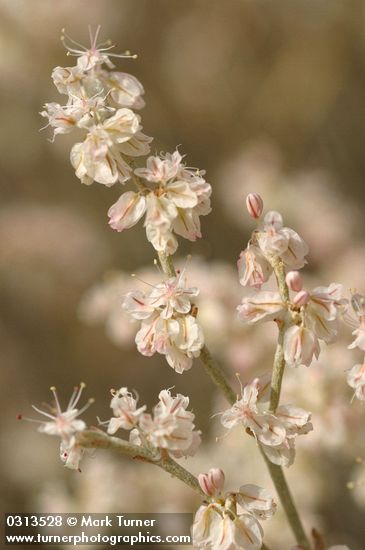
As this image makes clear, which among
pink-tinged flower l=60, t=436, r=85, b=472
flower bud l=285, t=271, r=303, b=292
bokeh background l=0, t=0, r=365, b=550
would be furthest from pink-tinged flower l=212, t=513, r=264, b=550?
bokeh background l=0, t=0, r=365, b=550

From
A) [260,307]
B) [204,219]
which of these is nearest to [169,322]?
[260,307]

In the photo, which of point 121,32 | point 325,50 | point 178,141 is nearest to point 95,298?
point 178,141

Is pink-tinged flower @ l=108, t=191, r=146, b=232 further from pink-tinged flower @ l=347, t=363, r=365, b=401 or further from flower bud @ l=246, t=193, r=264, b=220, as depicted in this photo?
pink-tinged flower @ l=347, t=363, r=365, b=401

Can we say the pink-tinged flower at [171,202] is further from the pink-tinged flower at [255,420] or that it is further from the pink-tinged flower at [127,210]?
the pink-tinged flower at [255,420]

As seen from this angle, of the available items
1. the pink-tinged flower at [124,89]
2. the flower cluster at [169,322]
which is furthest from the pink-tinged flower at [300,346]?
the pink-tinged flower at [124,89]

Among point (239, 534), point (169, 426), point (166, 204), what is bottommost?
point (239, 534)

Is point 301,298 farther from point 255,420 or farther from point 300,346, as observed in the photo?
point 255,420

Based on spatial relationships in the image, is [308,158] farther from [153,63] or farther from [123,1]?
[123,1]
